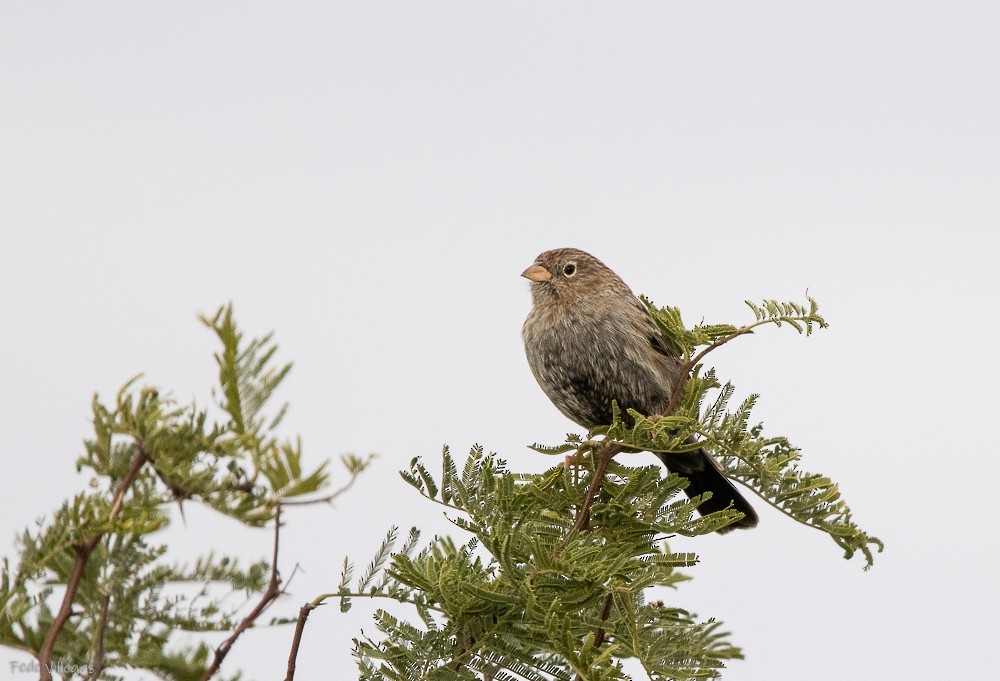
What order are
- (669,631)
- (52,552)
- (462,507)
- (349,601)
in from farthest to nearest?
(462,507)
(669,631)
(349,601)
(52,552)

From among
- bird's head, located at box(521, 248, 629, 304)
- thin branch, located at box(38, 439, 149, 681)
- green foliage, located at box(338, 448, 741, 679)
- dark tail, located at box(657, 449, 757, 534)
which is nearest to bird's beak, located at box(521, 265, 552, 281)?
bird's head, located at box(521, 248, 629, 304)

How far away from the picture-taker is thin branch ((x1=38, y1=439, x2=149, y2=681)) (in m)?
2.04

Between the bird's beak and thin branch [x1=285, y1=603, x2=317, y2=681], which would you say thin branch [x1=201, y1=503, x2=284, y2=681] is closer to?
thin branch [x1=285, y1=603, x2=317, y2=681]

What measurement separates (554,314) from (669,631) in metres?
2.92

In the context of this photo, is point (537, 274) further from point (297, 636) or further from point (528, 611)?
point (297, 636)

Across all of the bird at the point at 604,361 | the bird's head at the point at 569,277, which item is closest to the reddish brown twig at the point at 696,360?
the bird at the point at 604,361

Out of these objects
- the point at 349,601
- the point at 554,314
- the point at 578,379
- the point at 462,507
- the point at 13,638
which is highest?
the point at 554,314

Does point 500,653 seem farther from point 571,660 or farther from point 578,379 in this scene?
point 578,379

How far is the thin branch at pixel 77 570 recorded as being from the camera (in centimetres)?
204

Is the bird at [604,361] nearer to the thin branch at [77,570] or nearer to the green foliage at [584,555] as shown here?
the green foliage at [584,555]

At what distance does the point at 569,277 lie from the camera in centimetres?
616

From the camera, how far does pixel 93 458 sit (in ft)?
7.92

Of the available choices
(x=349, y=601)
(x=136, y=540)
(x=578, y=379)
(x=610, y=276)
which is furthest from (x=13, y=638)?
(x=610, y=276)

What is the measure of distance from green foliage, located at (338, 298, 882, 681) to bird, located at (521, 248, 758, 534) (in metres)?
1.66
